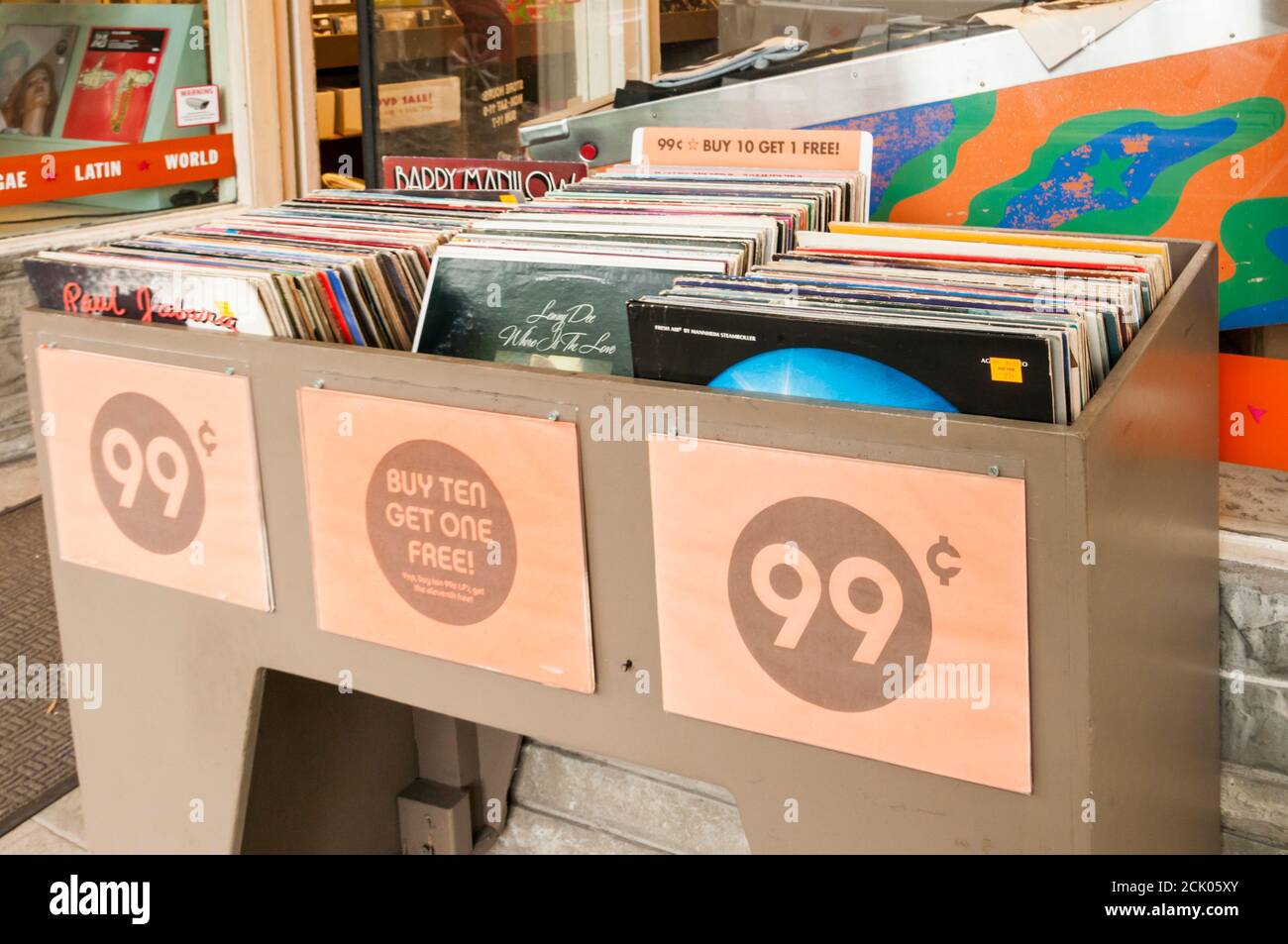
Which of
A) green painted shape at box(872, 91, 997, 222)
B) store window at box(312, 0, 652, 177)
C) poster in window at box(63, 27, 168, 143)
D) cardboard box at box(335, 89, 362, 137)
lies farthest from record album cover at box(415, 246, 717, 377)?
poster in window at box(63, 27, 168, 143)

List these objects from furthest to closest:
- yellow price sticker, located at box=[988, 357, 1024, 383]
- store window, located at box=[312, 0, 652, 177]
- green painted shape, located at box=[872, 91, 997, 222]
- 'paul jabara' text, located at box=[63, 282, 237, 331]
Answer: store window, located at box=[312, 0, 652, 177]
green painted shape, located at box=[872, 91, 997, 222]
'paul jabara' text, located at box=[63, 282, 237, 331]
yellow price sticker, located at box=[988, 357, 1024, 383]

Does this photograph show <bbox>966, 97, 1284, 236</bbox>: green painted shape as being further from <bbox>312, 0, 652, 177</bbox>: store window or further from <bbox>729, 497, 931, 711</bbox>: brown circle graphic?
<bbox>729, 497, 931, 711</bbox>: brown circle graphic

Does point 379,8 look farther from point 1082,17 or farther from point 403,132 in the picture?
point 1082,17

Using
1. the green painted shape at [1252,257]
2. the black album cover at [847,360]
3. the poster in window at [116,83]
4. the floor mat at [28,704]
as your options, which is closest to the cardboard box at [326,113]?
the poster in window at [116,83]

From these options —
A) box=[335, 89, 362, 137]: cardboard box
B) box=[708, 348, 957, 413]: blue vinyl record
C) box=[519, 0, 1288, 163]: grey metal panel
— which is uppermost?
box=[335, 89, 362, 137]: cardboard box

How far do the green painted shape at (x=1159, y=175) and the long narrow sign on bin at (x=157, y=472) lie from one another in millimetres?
1138

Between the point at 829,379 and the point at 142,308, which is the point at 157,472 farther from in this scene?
the point at 829,379

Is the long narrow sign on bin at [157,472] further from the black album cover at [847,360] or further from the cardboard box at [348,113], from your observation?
the cardboard box at [348,113]

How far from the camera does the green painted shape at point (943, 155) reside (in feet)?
6.30

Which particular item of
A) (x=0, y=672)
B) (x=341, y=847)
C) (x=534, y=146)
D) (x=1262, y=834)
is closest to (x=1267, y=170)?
(x=1262, y=834)

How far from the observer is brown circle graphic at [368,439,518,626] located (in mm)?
1259

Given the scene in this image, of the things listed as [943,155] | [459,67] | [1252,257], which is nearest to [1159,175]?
[1252,257]

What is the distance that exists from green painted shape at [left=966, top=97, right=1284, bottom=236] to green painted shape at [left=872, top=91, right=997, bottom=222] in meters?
0.08

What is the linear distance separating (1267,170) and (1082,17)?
328mm
